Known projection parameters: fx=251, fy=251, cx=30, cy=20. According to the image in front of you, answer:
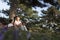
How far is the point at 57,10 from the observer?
78.0 ft

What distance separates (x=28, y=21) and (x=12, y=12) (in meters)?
5.94

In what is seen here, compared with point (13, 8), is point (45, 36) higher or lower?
higher

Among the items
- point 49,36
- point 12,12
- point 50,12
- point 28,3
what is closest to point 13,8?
point 12,12

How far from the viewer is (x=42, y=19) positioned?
82.5 feet

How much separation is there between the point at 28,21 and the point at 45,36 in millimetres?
21856

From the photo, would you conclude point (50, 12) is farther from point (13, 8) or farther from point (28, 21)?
point (13, 8)

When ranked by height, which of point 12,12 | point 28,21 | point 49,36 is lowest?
point 28,21

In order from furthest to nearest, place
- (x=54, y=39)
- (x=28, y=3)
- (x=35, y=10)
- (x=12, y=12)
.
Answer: (x=35, y=10), (x=28, y=3), (x=12, y=12), (x=54, y=39)

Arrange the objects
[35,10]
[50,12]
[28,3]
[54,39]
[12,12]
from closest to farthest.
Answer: [54,39] < [12,12] < [28,3] < [50,12] < [35,10]

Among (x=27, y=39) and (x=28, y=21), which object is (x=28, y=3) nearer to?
(x=28, y=21)

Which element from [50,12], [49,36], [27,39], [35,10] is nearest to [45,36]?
[49,36]

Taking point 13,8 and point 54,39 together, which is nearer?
point 54,39

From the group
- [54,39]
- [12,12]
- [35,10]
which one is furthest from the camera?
[35,10]

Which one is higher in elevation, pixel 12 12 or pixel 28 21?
pixel 12 12
